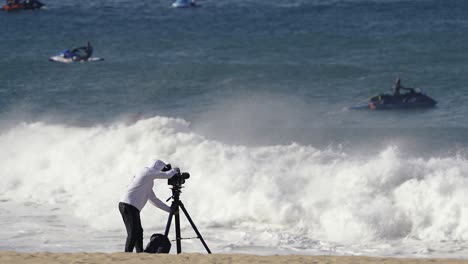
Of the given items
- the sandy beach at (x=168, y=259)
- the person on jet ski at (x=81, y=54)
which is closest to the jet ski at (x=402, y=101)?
the person on jet ski at (x=81, y=54)

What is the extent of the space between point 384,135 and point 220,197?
10026 millimetres

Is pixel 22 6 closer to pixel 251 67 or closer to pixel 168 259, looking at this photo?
pixel 251 67

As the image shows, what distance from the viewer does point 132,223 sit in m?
13.9

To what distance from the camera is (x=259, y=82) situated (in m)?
38.8

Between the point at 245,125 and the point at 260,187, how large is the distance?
32.8 ft

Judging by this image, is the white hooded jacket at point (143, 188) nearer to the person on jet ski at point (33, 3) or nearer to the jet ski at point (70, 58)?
the jet ski at point (70, 58)

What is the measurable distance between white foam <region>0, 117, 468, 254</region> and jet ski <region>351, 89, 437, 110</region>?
630 centimetres

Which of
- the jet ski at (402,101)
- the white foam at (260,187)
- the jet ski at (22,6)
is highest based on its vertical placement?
A: the jet ski at (22,6)

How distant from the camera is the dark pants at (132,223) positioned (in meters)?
13.9

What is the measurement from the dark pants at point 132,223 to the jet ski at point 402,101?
1982cm

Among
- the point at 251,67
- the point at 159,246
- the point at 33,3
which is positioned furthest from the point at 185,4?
the point at 159,246

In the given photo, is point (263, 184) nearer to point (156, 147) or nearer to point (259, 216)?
point (259, 216)

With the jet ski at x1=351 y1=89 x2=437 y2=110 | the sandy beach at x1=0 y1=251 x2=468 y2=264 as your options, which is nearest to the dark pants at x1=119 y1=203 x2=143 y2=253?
the sandy beach at x1=0 y1=251 x2=468 y2=264

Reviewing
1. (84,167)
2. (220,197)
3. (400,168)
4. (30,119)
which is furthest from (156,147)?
(30,119)
